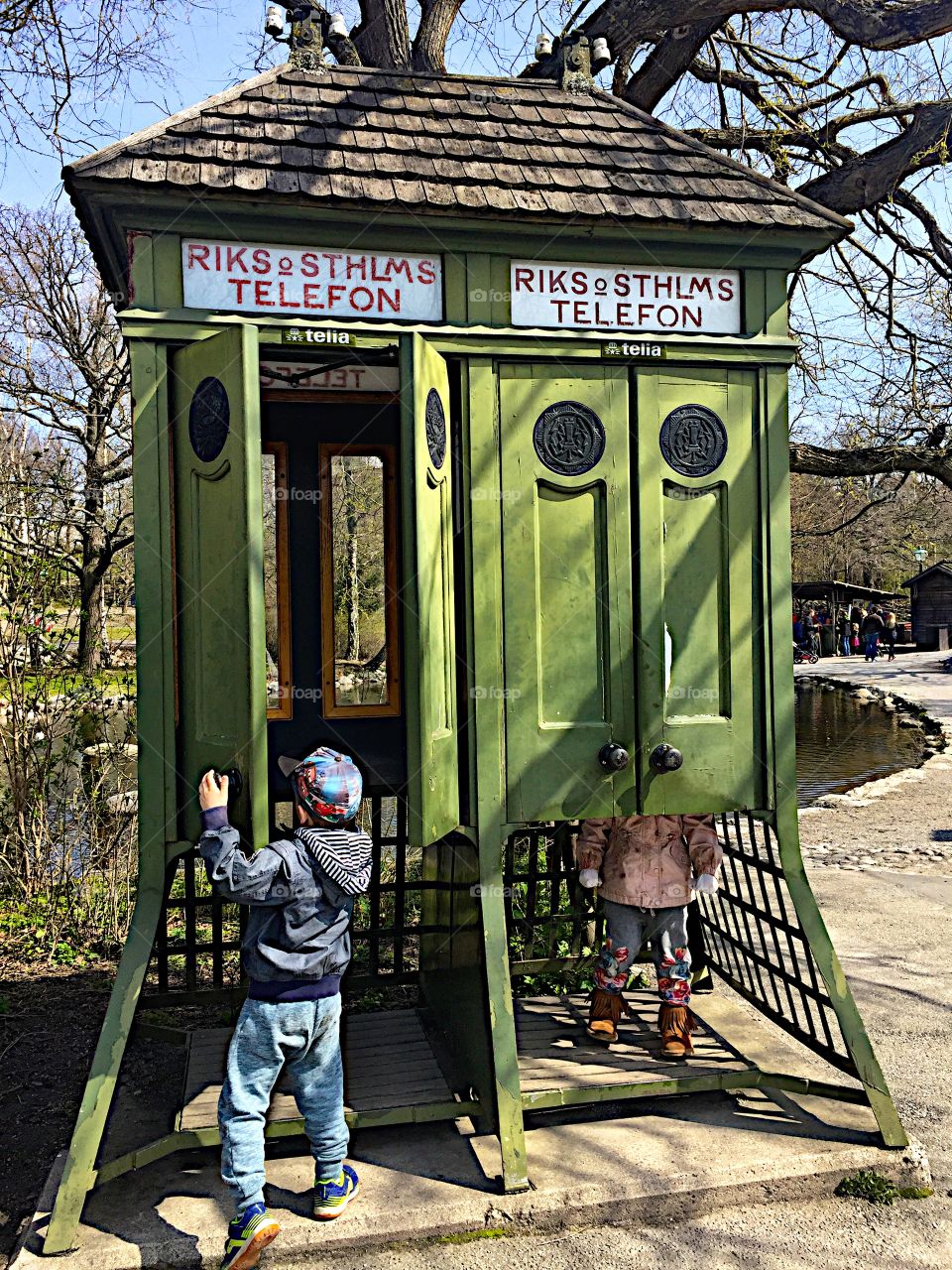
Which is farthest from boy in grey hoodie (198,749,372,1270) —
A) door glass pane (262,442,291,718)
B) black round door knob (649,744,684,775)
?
door glass pane (262,442,291,718)

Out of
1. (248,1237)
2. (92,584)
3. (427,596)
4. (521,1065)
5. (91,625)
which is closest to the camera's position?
(248,1237)

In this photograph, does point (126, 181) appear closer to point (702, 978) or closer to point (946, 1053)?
point (702, 978)

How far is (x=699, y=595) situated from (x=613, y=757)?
0.80 m

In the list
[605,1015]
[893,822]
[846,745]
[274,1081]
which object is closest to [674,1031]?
[605,1015]

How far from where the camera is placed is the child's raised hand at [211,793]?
11.3 feet

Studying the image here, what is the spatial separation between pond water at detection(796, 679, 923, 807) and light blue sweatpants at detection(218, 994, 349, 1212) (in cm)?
1000

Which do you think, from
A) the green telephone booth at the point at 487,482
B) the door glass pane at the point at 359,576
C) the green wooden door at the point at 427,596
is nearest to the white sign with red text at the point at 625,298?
the green telephone booth at the point at 487,482

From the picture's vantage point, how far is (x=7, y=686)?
7.13m

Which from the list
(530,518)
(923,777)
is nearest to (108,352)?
(923,777)

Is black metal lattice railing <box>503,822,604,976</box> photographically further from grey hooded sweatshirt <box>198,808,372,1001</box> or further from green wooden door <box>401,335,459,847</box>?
grey hooded sweatshirt <box>198,808,372,1001</box>

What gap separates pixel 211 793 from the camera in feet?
11.3

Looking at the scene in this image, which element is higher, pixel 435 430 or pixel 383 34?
pixel 383 34

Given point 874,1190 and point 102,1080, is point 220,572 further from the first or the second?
point 874,1190

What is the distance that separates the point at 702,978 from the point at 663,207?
3993 millimetres
